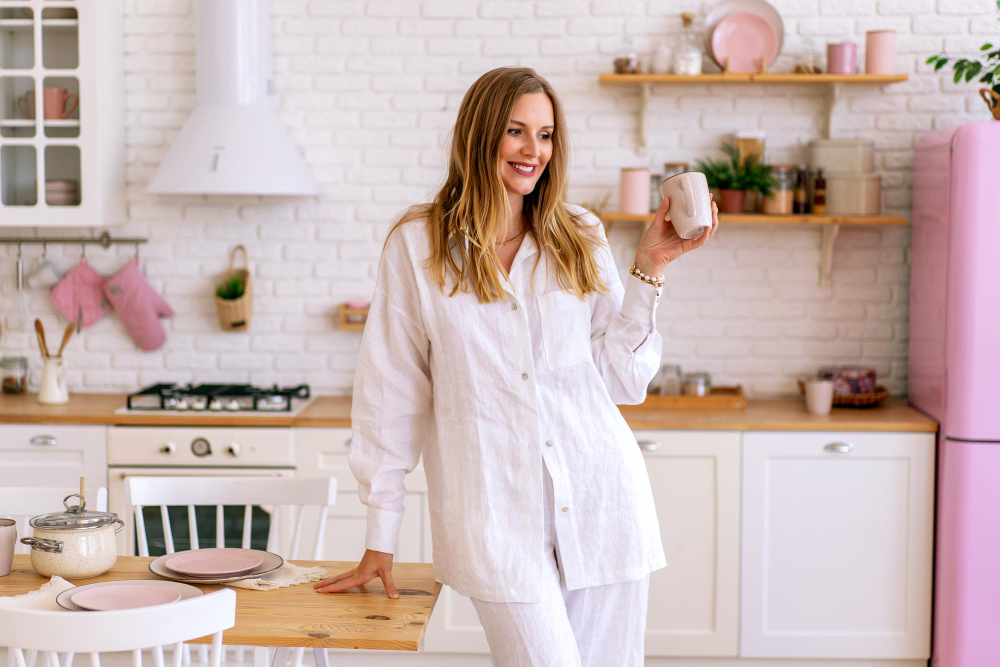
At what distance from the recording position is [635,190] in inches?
139

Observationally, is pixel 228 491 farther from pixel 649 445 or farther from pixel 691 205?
pixel 649 445

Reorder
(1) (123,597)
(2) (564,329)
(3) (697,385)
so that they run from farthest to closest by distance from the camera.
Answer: (3) (697,385) → (2) (564,329) → (1) (123,597)

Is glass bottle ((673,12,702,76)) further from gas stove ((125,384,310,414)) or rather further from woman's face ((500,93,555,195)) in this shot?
woman's face ((500,93,555,195))

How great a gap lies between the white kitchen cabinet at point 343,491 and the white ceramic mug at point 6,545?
59.6 inches

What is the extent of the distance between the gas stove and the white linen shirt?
1.66 metres

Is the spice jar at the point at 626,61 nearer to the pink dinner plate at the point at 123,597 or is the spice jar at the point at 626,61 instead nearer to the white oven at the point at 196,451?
the white oven at the point at 196,451

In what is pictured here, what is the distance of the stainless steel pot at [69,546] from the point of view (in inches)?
70.2

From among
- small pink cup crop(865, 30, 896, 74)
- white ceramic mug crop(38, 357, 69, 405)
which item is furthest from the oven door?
small pink cup crop(865, 30, 896, 74)

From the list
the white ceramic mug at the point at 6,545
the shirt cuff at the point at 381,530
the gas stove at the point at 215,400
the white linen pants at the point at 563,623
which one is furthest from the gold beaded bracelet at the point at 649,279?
the gas stove at the point at 215,400

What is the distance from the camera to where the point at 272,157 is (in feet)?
11.5

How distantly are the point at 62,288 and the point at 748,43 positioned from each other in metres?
2.60

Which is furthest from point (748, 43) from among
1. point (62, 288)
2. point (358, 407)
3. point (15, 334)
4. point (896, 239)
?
point (15, 334)

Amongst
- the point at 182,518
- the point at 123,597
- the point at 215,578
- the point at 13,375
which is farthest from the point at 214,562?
the point at 13,375

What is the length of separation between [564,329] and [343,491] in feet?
5.62
